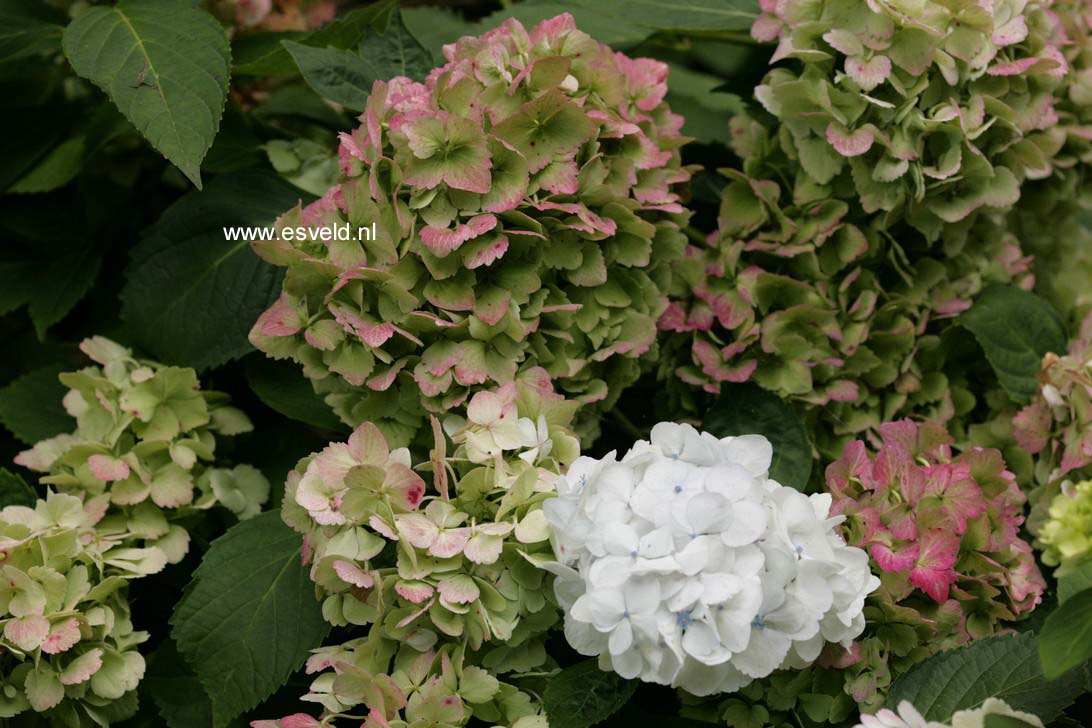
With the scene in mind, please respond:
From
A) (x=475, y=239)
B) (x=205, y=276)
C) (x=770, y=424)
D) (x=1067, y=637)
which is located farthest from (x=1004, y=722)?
(x=205, y=276)

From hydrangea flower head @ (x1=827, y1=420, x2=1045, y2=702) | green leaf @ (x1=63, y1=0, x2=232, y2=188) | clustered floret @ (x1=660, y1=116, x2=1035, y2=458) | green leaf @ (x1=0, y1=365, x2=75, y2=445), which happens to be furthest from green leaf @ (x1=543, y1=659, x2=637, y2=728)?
green leaf @ (x1=0, y1=365, x2=75, y2=445)

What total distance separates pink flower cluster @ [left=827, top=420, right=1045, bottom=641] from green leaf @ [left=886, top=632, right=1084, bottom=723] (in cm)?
3

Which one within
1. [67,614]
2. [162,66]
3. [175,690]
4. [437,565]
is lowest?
[175,690]

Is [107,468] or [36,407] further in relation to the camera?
[36,407]

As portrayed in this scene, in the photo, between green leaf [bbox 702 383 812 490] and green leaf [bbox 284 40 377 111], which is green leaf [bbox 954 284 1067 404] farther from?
green leaf [bbox 284 40 377 111]

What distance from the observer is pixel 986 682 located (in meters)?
0.59

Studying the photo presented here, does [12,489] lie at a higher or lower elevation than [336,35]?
lower

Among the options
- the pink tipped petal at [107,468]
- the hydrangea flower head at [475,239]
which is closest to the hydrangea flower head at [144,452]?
the pink tipped petal at [107,468]

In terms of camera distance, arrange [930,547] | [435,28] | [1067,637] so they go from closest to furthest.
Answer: [1067,637] → [930,547] → [435,28]

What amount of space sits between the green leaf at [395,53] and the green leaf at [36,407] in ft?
1.17

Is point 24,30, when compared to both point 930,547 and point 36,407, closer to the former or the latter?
point 36,407

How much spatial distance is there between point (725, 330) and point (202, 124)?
39 cm

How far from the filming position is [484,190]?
24.7 inches

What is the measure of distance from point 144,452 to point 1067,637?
0.57 m
